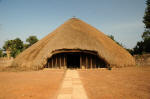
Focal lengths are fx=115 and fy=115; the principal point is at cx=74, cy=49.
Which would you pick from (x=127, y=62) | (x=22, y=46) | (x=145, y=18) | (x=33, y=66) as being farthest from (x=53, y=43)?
(x=22, y=46)

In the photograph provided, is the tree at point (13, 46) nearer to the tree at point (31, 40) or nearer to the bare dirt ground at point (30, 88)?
the tree at point (31, 40)

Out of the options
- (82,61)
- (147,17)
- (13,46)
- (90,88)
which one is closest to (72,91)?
(90,88)

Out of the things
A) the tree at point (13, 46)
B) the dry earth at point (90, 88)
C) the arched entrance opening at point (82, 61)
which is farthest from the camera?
the tree at point (13, 46)

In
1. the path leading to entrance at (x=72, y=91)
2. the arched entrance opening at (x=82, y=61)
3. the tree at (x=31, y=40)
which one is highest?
the tree at (x=31, y=40)

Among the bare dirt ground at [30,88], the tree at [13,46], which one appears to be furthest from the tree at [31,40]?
the bare dirt ground at [30,88]

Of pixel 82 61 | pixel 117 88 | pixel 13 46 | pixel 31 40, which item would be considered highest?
pixel 31 40

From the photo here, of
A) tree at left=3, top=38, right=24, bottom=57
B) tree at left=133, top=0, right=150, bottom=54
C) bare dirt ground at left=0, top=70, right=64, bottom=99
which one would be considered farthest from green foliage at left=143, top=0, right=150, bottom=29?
tree at left=3, top=38, right=24, bottom=57

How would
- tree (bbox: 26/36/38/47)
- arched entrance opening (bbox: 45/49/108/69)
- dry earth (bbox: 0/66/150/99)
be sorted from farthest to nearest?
tree (bbox: 26/36/38/47) → arched entrance opening (bbox: 45/49/108/69) → dry earth (bbox: 0/66/150/99)

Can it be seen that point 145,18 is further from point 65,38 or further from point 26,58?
point 26,58

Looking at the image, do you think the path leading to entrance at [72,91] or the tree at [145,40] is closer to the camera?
the path leading to entrance at [72,91]

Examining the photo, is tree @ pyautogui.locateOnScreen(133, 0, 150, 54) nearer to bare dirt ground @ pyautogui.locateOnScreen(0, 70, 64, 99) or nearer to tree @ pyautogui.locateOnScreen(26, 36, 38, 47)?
bare dirt ground @ pyautogui.locateOnScreen(0, 70, 64, 99)

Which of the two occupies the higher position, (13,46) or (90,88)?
(13,46)

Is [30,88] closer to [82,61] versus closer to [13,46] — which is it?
[82,61]

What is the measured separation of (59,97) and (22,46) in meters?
52.7
